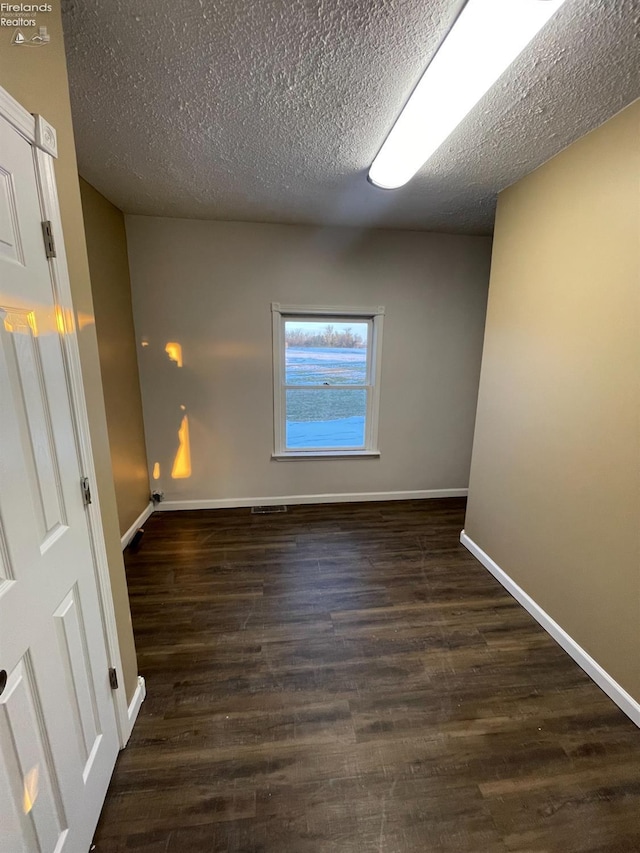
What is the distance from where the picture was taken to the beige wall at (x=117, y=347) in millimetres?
2361

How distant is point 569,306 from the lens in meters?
1.83

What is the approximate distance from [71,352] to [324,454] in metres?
2.61

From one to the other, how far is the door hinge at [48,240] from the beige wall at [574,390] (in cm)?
219

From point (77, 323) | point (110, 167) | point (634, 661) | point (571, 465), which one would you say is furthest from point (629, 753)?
point (110, 167)

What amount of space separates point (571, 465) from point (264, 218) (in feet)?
9.34

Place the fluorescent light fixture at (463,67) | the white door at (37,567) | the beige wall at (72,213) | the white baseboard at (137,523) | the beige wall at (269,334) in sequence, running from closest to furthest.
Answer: the white door at (37,567) < the beige wall at (72,213) < the fluorescent light fixture at (463,67) < the white baseboard at (137,523) < the beige wall at (269,334)

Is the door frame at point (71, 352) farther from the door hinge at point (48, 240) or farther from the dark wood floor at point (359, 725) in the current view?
the dark wood floor at point (359, 725)

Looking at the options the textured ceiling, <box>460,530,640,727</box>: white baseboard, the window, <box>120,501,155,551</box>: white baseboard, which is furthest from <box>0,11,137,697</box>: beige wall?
<box>460,530,640,727</box>: white baseboard

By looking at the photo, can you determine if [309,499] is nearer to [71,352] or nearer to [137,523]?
[137,523]

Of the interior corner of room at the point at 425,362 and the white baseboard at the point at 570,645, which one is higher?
the interior corner of room at the point at 425,362

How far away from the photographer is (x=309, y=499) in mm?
Answer: 3547

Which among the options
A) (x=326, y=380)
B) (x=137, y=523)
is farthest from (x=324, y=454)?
(x=137, y=523)

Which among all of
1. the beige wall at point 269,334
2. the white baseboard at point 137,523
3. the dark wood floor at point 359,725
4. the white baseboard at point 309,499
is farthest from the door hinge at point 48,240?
the white baseboard at point 309,499

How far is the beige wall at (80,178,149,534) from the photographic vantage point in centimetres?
236
